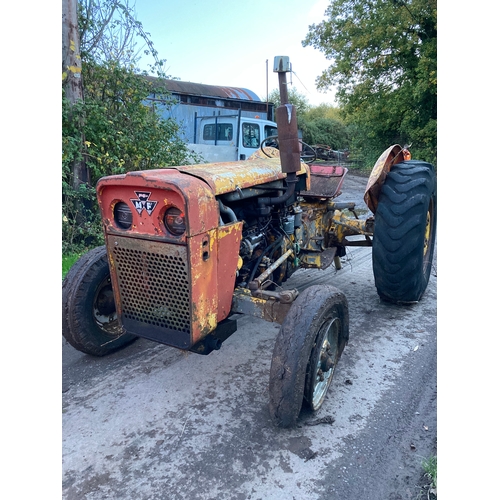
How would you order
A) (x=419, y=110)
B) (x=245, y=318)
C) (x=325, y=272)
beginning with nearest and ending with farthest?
(x=245, y=318), (x=325, y=272), (x=419, y=110)

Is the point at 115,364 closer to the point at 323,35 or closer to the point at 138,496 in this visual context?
the point at 138,496

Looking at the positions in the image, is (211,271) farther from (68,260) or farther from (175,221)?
(68,260)

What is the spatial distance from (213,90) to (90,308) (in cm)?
1512

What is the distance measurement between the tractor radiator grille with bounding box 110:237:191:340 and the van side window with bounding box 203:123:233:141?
24.5 ft

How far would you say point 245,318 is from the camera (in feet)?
13.0


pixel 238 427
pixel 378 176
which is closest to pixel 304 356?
pixel 238 427

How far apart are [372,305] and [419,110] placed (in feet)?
28.5

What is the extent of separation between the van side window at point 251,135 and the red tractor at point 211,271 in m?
6.21

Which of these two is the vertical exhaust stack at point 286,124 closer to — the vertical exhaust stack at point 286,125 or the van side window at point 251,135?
the vertical exhaust stack at point 286,125

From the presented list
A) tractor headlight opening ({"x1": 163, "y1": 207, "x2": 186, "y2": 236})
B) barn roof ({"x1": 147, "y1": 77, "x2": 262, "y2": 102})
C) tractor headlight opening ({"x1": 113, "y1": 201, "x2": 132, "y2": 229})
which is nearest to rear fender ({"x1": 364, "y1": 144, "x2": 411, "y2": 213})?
tractor headlight opening ({"x1": 163, "y1": 207, "x2": 186, "y2": 236})

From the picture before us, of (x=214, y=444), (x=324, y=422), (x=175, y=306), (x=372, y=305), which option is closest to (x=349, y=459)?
(x=324, y=422)

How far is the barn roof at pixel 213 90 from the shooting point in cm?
1541

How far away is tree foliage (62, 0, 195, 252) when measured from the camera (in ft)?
18.1

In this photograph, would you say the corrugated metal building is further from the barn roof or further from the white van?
the white van
